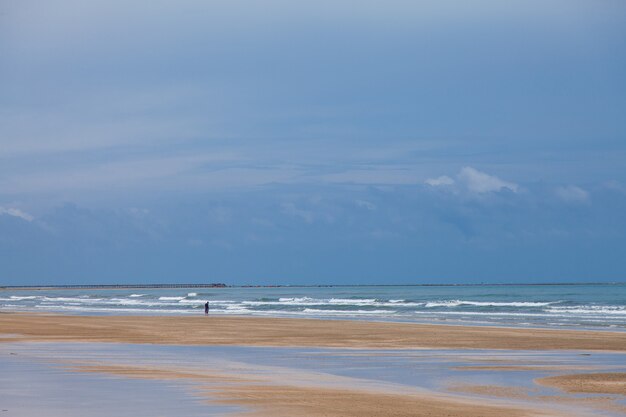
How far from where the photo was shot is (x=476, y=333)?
3662 cm

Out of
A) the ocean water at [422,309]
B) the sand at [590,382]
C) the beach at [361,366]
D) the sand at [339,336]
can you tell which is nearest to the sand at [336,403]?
the beach at [361,366]

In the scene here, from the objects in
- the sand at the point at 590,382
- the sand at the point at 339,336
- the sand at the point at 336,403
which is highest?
the sand at the point at 339,336

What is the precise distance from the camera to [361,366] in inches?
877

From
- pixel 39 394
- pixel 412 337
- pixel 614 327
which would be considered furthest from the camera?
pixel 614 327

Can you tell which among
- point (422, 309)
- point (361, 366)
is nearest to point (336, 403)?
point (361, 366)

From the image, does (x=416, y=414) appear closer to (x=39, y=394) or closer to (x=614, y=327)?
(x=39, y=394)

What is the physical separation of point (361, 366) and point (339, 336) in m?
13.1

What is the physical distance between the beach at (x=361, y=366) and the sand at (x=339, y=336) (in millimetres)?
45

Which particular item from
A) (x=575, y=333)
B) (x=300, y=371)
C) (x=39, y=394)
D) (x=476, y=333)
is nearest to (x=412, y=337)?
(x=476, y=333)

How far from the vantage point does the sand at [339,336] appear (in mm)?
30306

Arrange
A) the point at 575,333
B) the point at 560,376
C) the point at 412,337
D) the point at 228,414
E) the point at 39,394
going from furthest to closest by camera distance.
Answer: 1. the point at 575,333
2. the point at 412,337
3. the point at 560,376
4. the point at 39,394
5. the point at 228,414

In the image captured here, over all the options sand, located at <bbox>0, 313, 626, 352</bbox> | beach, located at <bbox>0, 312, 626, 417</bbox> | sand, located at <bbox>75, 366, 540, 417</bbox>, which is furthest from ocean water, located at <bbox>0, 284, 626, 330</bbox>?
sand, located at <bbox>75, 366, 540, 417</bbox>

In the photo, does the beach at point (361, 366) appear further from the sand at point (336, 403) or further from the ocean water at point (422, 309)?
the ocean water at point (422, 309)

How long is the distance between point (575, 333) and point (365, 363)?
1598 centimetres
